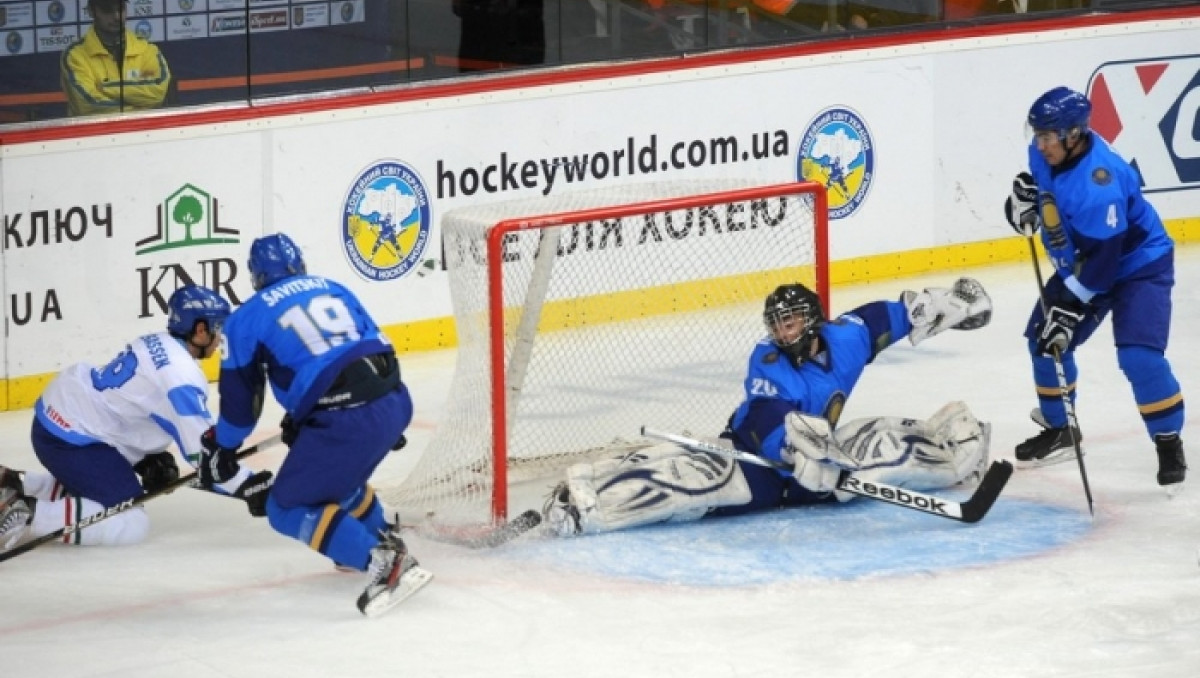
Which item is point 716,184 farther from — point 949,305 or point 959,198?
point 959,198

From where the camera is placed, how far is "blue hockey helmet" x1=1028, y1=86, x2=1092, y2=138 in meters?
5.92

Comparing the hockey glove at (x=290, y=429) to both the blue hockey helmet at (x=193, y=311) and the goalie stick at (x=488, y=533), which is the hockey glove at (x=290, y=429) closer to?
the blue hockey helmet at (x=193, y=311)

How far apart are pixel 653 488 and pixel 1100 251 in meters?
1.39

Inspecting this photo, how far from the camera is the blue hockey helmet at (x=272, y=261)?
5289mm

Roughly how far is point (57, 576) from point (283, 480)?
77cm

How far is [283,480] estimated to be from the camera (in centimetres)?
520

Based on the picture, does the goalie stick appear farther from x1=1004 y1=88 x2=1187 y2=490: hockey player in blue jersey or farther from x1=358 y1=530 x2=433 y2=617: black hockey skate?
x1=1004 y1=88 x2=1187 y2=490: hockey player in blue jersey

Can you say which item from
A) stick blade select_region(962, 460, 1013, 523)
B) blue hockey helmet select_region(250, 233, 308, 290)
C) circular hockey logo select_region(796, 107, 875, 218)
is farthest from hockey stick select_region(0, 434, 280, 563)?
circular hockey logo select_region(796, 107, 875, 218)

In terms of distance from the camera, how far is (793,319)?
19.1 ft

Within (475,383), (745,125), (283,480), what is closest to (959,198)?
(745,125)

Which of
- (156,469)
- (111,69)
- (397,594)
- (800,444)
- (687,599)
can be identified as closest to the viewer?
(397,594)

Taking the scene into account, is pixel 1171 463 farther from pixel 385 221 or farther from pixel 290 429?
pixel 385 221

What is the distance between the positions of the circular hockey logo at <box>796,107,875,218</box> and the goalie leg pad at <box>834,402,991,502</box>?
9.40 ft

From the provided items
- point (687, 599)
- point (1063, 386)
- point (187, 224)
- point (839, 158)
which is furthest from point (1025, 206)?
point (187, 224)
